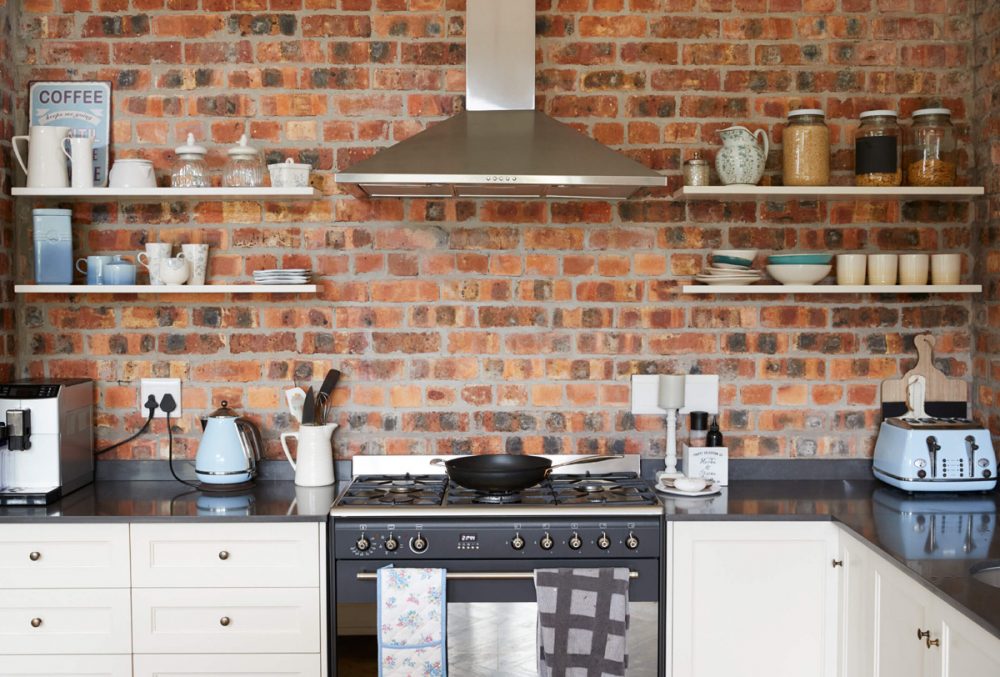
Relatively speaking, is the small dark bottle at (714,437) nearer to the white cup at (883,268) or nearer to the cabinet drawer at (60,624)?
the white cup at (883,268)

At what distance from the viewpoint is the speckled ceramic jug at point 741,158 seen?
301 cm

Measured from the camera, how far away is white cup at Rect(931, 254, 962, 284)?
306cm

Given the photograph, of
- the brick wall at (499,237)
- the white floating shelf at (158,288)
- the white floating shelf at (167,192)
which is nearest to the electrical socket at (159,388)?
the brick wall at (499,237)

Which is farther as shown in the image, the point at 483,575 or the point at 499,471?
the point at 499,471

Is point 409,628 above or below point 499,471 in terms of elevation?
below

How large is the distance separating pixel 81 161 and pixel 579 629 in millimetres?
2206

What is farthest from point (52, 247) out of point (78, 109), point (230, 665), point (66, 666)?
point (230, 665)

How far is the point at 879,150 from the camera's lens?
119 inches

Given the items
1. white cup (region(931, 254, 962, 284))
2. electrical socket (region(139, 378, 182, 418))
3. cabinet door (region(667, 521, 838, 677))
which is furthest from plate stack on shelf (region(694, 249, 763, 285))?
electrical socket (region(139, 378, 182, 418))

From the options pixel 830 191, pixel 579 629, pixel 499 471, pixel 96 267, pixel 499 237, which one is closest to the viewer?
pixel 579 629

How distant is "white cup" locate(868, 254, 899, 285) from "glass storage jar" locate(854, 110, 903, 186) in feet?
0.80

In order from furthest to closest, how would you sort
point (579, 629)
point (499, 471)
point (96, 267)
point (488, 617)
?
point (96, 267)
point (499, 471)
point (488, 617)
point (579, 629)

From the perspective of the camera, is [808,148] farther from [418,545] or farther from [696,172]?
[418,545]

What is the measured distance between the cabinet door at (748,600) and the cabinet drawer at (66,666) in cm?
162
